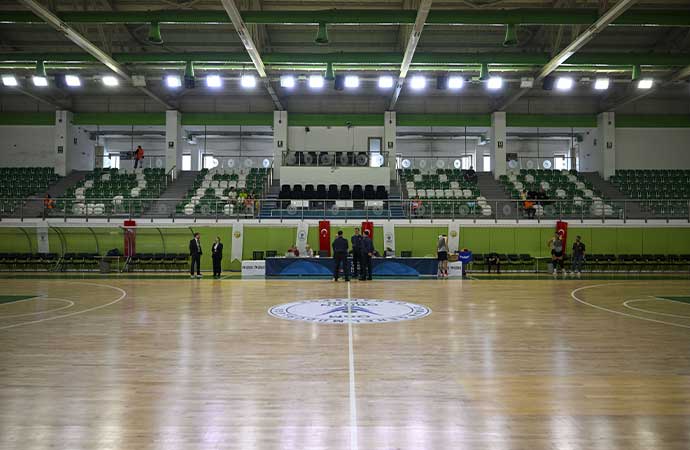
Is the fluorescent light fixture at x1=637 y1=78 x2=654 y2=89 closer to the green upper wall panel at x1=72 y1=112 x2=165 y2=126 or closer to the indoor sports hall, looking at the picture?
the indoor sports hall

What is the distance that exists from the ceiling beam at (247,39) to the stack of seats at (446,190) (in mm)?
9656

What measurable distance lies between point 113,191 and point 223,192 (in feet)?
21.3

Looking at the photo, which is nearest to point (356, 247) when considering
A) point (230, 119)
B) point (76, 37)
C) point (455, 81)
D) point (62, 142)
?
point (455, 81)

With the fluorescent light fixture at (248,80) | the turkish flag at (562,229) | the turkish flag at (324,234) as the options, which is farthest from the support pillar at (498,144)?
the fluorescent light fixture at (248,80)

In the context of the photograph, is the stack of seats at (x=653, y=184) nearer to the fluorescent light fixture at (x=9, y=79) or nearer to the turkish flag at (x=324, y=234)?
the turkish flag at (x=324, y=234)

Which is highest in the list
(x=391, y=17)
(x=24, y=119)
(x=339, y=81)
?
(x=391, y=17)

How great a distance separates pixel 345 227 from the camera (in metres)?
24.0

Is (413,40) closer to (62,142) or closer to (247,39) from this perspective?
(247,39)

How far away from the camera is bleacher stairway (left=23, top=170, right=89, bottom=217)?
23.9 m

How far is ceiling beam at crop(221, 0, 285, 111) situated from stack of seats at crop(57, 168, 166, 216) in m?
8.96

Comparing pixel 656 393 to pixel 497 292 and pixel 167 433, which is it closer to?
pixel 167 433

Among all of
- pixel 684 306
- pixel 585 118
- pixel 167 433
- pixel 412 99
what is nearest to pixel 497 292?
pixel 684 306

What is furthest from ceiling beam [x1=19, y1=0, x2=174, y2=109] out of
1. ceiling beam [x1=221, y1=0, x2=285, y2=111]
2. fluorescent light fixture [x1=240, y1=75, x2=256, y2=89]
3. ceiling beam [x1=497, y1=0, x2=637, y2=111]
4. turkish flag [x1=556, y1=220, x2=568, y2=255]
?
turkish flag [x1=556, y1=220, x2=568, y2=255]

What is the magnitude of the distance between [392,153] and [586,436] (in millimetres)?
27760
